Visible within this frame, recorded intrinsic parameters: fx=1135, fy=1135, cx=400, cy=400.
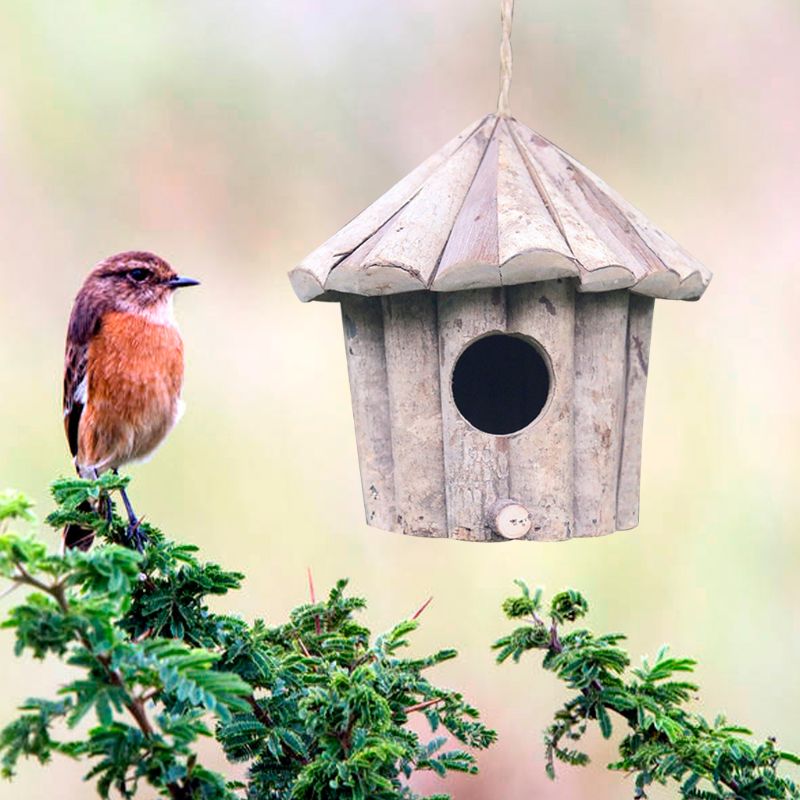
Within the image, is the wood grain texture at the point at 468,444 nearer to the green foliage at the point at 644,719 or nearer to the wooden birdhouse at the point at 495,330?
the wooden birdhouse at the point at 495,330

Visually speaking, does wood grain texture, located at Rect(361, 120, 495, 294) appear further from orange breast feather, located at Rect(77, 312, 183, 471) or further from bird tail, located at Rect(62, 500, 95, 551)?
bird tail, located at Rect(62, 500, 95, 551)

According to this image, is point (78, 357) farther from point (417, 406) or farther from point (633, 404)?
point (633, 404)

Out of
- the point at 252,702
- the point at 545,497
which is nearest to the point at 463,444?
the point at 545,497

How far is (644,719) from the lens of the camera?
7.50 ft

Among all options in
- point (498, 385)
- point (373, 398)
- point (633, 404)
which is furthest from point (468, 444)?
point (498, 385)

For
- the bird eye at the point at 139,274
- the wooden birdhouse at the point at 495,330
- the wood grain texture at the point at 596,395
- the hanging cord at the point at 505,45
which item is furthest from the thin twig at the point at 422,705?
the hanging cord at the point at 505,45

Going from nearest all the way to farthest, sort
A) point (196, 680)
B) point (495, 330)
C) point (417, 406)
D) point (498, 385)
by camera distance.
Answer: point (196, 680)
point (495, 330)
point (417, 406)
point (498, 385)

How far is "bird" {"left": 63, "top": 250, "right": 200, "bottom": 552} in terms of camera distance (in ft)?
8.76

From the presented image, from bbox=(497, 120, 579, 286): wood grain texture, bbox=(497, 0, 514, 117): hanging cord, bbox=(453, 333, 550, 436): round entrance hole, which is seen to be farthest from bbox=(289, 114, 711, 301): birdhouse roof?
bbox=(453, 333, 550, 436): round entrance hole

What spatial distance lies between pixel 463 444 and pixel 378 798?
107 centimetres

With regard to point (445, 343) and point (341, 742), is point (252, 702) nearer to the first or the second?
point (341, 742)

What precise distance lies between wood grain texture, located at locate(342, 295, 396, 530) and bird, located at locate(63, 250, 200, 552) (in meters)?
0.53

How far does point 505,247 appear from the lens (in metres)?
2.57

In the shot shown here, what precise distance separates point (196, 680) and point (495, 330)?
Result: 4.75ft
